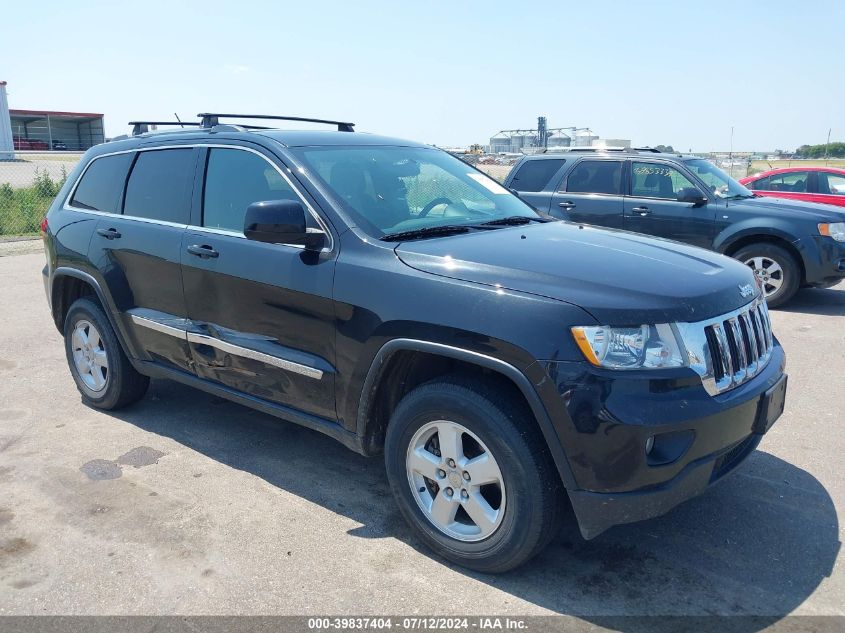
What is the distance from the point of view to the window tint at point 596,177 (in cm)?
938

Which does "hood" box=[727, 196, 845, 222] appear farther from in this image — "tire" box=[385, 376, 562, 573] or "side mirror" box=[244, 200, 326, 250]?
"tire" box=[385, 376, 562, 573]

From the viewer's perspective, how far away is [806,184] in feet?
41.1

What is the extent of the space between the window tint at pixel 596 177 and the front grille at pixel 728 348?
622cm

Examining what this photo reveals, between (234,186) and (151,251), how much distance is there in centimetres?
74

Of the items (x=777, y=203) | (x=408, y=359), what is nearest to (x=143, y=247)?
(x=408, y=359)

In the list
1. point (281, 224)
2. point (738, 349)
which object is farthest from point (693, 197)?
point (281, 224)

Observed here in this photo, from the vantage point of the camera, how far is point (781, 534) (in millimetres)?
3492

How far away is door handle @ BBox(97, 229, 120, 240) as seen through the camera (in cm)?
477

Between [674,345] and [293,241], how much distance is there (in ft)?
5.93

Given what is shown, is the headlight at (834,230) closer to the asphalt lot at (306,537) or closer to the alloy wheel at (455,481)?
the asphalt lot at (306,537)

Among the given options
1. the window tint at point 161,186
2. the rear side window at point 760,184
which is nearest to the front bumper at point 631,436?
the window tint at point 161,186

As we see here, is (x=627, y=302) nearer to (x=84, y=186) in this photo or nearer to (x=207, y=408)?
(x=207, y=408)

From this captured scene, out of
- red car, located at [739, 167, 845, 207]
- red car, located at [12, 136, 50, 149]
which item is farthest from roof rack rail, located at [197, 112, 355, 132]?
red car, located at [12, 136, 50, 149]

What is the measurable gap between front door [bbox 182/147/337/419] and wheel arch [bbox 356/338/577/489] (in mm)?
247
